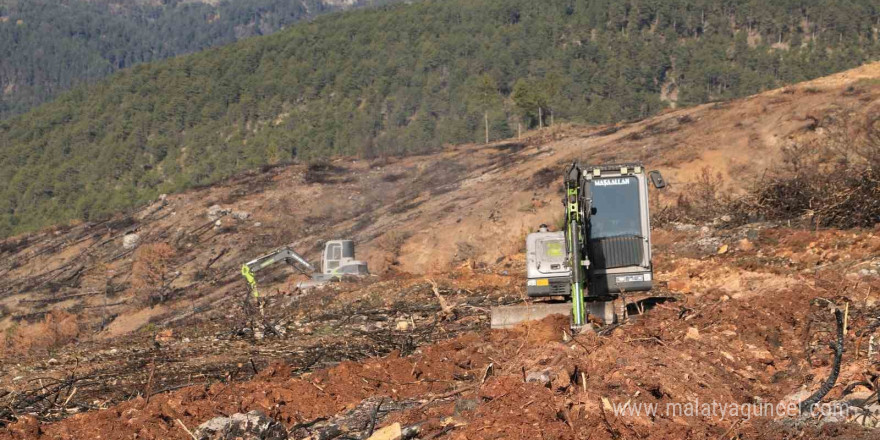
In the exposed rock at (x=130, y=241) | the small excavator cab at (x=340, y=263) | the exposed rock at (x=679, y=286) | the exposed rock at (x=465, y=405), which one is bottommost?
the exposed rock at (x=130, y=241)

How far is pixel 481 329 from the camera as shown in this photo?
58.2 feet

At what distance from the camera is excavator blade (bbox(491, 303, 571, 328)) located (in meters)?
16.2

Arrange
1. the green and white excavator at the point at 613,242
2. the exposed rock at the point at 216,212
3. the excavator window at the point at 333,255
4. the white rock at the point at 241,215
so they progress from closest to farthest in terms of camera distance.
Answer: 1. the green and white excavator at the point at 613,242
2. the excavator window at the point at 333,255
3. the white rock at the point at 241,215
4. the exposed rock at the point at 216,212

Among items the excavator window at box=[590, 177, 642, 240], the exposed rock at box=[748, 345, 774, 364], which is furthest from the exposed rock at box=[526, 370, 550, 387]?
the excavator window at box=[590, 177, 642, 240]

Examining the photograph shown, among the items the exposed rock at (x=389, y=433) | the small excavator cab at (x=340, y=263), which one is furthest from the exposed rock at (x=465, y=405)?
the small excavator cab at (x=340, y=263)

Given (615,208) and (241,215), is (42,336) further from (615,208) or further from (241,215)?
(615,208)

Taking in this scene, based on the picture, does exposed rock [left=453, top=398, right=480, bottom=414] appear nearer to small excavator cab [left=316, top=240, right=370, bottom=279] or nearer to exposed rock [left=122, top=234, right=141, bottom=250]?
small excavator cab [left=316, top=240, right=370, bottom=279]

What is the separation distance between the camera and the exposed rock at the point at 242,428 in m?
10.5

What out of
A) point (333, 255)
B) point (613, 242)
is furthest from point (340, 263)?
point (613, 242)

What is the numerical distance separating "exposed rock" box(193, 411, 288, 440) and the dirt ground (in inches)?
14.9

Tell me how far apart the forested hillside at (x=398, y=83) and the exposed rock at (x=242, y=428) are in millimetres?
87641

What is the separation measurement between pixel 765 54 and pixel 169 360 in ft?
377

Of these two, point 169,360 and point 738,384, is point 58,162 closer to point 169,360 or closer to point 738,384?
point 169,360

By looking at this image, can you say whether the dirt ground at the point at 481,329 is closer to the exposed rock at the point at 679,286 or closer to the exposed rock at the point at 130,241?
the exposed rock at the point at 679,286
